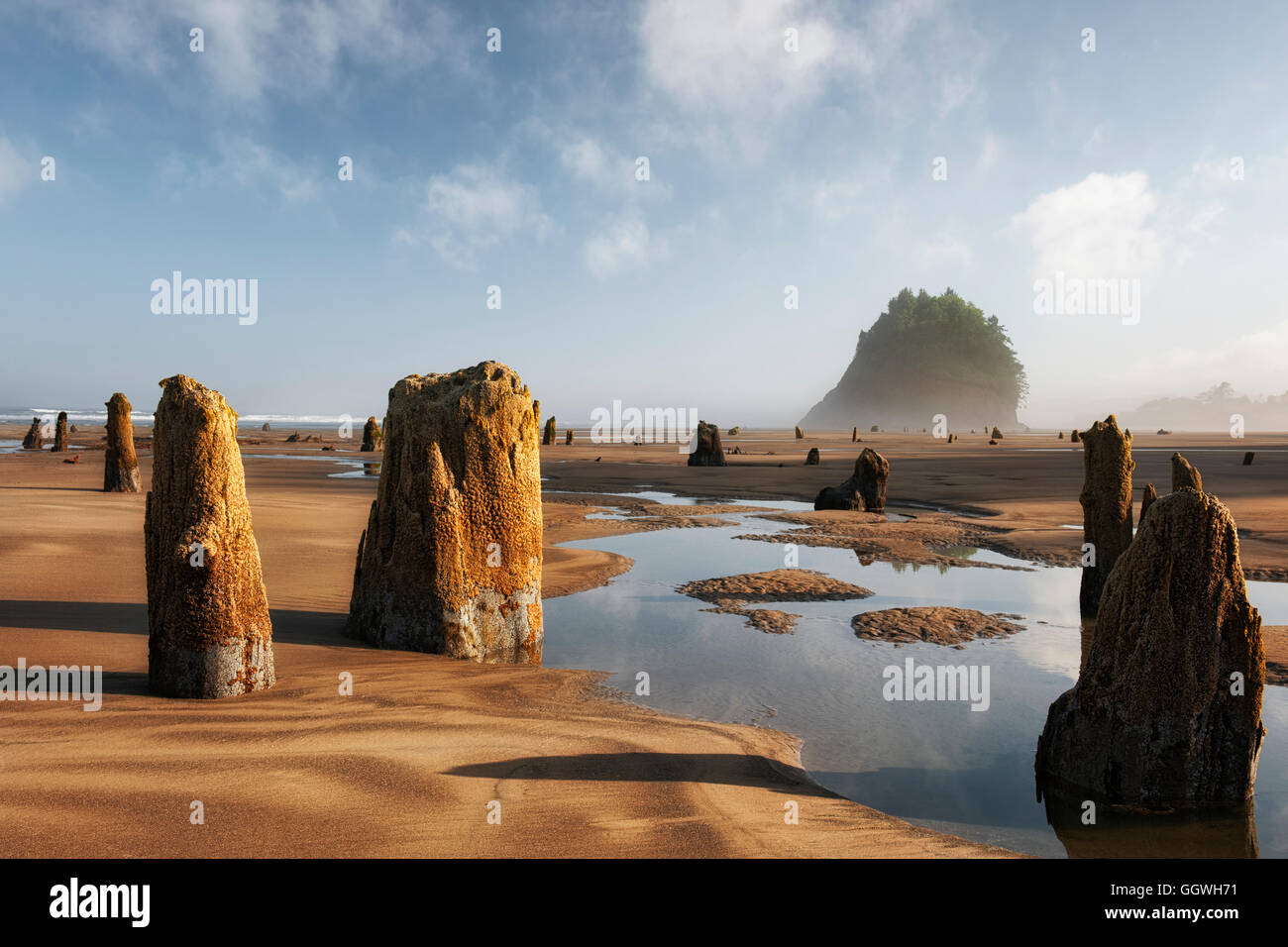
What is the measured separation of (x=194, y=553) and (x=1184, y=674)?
20.4ft

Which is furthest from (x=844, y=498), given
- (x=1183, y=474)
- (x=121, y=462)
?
(x=121, y=462)

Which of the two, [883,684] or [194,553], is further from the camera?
[883,684]

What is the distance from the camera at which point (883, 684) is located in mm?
7164

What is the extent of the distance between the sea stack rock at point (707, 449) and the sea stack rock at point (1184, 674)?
30.0 metres

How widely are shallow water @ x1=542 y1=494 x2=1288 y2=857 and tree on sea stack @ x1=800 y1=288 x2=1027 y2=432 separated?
15137cm

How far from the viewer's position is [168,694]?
5414mm

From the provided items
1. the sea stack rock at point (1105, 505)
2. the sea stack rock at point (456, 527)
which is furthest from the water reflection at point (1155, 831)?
the sea stack rock at point (1105, 505)

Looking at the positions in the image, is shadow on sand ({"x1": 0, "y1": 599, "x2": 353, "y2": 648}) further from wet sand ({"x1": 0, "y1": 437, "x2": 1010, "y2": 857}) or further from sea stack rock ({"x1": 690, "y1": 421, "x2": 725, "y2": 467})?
sea stack rock ({"x1": 690, "y1": 421, "x2": 725, "y2": 467})

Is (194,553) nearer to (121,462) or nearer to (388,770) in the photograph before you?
(388,770)

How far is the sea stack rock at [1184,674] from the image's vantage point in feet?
14.8
